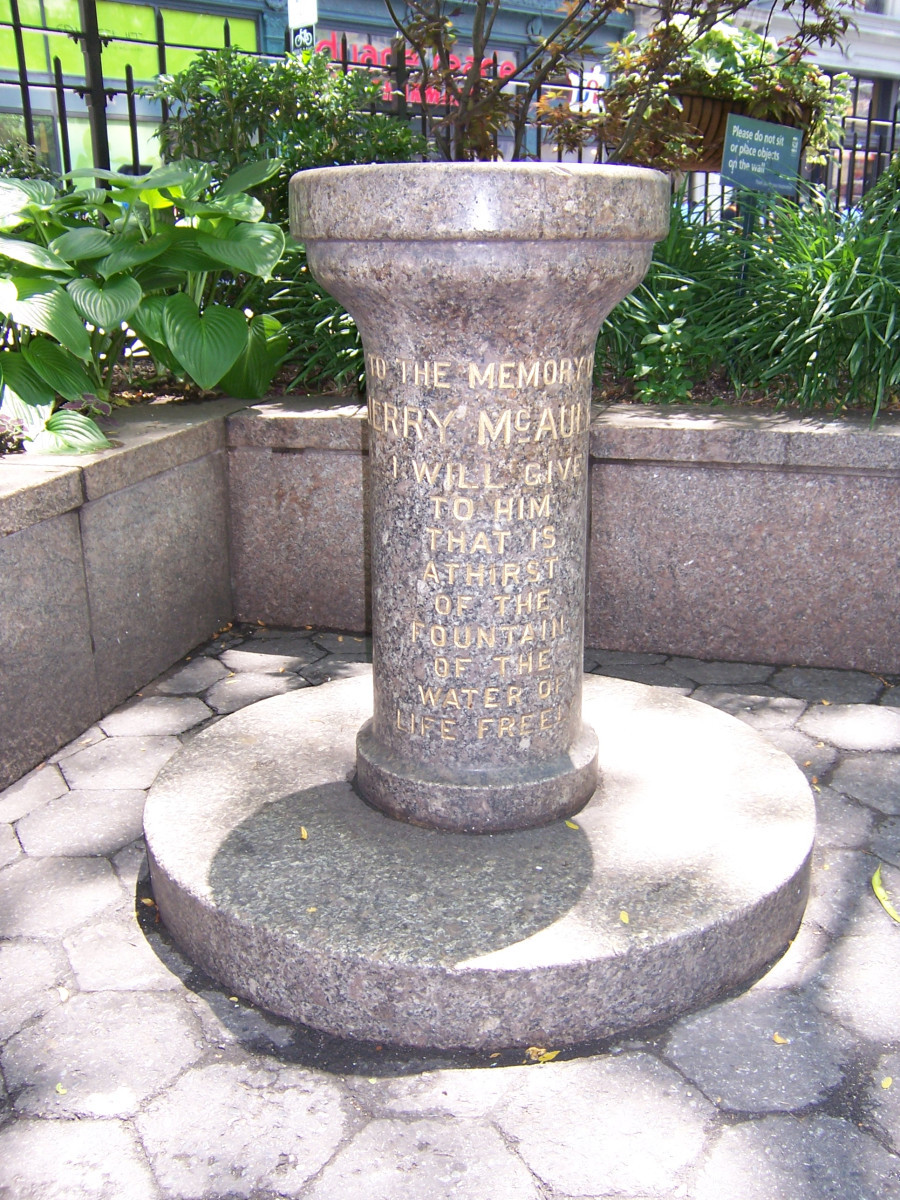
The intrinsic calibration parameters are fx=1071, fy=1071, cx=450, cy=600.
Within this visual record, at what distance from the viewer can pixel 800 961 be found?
2244 mm

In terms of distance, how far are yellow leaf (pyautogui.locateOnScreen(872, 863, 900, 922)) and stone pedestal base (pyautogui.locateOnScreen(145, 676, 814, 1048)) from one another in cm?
21

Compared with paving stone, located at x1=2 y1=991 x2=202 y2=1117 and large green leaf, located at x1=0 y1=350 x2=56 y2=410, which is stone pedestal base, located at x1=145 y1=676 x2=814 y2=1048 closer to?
paving stone, located at x1=2 y1=991 x2=202 y2=1117

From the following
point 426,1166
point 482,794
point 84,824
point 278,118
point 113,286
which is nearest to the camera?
point 426,1166

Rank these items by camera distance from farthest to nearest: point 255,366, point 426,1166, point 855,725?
point 255,366
point 855,725
point 426,1166

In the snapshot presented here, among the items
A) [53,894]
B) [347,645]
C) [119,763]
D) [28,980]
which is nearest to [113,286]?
[347,645]

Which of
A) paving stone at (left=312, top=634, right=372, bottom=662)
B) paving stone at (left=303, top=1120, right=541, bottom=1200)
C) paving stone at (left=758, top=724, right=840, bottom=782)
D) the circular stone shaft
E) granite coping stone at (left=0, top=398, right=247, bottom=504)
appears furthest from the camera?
paving stone at (left=312, top=634, right=372, bottom=662)

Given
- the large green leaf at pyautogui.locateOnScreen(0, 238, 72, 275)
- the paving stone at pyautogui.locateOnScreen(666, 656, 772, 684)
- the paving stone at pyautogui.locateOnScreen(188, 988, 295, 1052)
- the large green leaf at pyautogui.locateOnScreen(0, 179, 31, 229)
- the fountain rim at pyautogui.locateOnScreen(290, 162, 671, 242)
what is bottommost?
the paving stone at pyautogui.locateOnScreen(188, 988, 295, 1052)

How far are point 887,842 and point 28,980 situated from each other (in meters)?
2.02

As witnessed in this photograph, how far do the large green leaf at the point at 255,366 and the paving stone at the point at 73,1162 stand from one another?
292 centimetres

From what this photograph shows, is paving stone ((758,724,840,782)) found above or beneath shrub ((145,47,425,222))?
beneath

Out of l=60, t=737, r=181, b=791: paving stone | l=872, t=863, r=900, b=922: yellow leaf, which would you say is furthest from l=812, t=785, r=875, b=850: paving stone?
l=60, t=737, r=181, b=791: paving stone

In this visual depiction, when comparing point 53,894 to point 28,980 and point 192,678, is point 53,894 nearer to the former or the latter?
point 28,980

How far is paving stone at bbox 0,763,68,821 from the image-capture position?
2.82 metres

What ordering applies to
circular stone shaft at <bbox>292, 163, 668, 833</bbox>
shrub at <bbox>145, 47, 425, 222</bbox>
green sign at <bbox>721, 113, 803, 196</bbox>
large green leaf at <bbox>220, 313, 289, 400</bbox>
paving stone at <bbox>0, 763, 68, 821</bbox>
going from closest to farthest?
circular stone shaft at <bbox>292, 163, 668, 833</bbox> → paving stone at <bbox>0, 763, 68, 821</bbox> → large green leaf at <bbox>220, 313, 289, 400</bbox> → green sign at <bbox>721, 113, 803, 196</bbox> → shrub at <bbox>145, 47, 425, 222</bbox>
